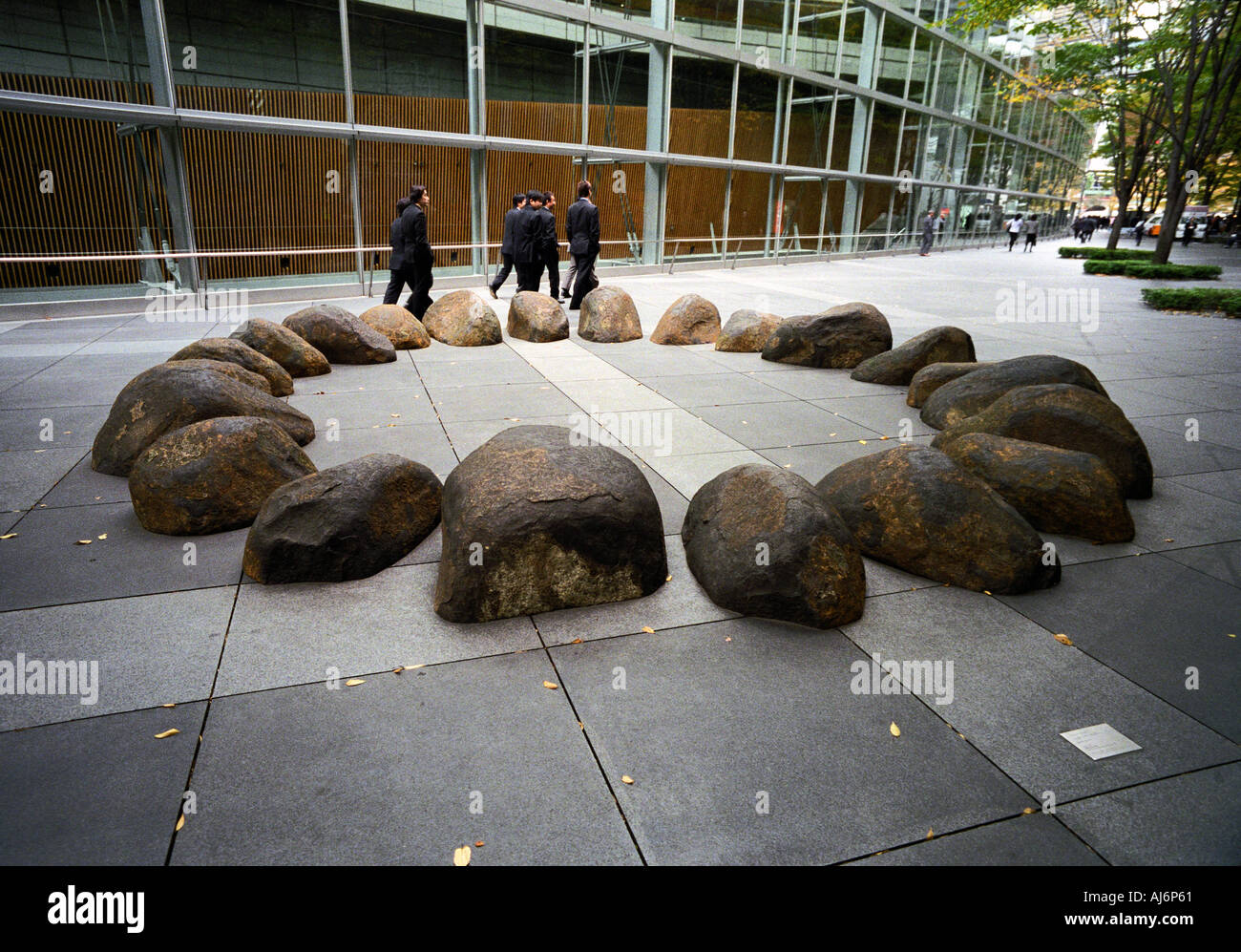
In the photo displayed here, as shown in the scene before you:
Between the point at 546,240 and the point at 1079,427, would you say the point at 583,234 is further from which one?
the point at 1079,427

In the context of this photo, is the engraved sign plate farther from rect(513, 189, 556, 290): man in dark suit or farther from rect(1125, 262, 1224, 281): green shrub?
rect(1125, 262, 1224, 281): green shrub

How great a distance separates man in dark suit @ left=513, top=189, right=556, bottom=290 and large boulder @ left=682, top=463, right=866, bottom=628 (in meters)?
10.4

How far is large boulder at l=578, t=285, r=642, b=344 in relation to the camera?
11.1m

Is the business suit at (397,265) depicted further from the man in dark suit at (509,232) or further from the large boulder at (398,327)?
the man in dark suit at (509,232)

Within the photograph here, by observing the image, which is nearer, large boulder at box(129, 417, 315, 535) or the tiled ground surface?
the tiled ground surface

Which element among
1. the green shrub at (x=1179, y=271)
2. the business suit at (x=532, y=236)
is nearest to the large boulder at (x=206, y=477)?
the business suit at (x=532, y=236)

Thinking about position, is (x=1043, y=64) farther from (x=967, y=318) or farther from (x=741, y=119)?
(x=967, y=318)

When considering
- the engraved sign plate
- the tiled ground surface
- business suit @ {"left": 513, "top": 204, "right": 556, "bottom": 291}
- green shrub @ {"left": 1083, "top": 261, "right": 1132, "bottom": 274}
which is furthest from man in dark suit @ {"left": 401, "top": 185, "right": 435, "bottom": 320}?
green shrub @ {"left": 1083, "top": 261, "right": 1132, "bottom": 274}

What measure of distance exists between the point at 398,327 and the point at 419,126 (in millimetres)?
9274

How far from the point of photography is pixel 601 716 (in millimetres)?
3205

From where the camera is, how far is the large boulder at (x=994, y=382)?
6.45 metres

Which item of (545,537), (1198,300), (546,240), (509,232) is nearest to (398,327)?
(546,240)

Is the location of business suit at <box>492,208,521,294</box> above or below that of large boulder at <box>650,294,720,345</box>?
above
